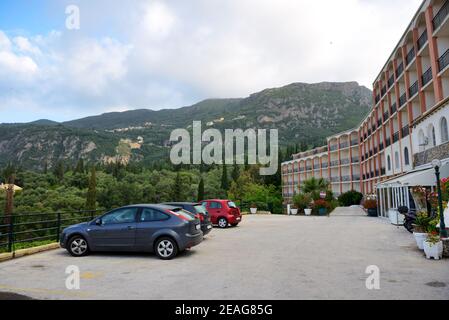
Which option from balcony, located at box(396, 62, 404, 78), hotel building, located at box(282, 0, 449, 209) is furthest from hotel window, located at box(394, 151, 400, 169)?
balcony, located at box(396, 62, 404, 78)

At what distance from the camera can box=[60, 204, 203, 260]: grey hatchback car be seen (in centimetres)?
882

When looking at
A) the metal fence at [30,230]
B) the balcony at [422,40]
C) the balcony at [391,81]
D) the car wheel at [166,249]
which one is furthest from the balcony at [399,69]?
the car wheel at [166,249]

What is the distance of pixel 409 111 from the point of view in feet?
92.6

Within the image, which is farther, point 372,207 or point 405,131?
point 372,207

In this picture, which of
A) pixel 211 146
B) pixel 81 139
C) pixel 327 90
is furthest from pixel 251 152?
pixel 327 90

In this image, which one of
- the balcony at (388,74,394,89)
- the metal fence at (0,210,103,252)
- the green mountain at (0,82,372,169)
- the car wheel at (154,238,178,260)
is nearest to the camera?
the car wheel at (154,238,178,260)

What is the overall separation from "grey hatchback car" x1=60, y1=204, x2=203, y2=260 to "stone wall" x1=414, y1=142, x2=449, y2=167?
12.8m

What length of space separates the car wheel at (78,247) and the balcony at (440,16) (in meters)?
23.4

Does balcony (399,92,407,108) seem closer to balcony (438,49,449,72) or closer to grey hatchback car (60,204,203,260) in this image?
balcony (438,49,449,72)

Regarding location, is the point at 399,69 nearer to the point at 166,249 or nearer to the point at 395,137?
the point at 395,137

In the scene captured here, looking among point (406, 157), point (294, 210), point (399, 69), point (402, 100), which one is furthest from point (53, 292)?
point (399, 69)

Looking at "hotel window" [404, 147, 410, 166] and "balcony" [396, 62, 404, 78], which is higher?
"balcony" [396, 62, 404, 78]

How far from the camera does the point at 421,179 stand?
1588 cm

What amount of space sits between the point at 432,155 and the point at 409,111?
1264 centimetres
